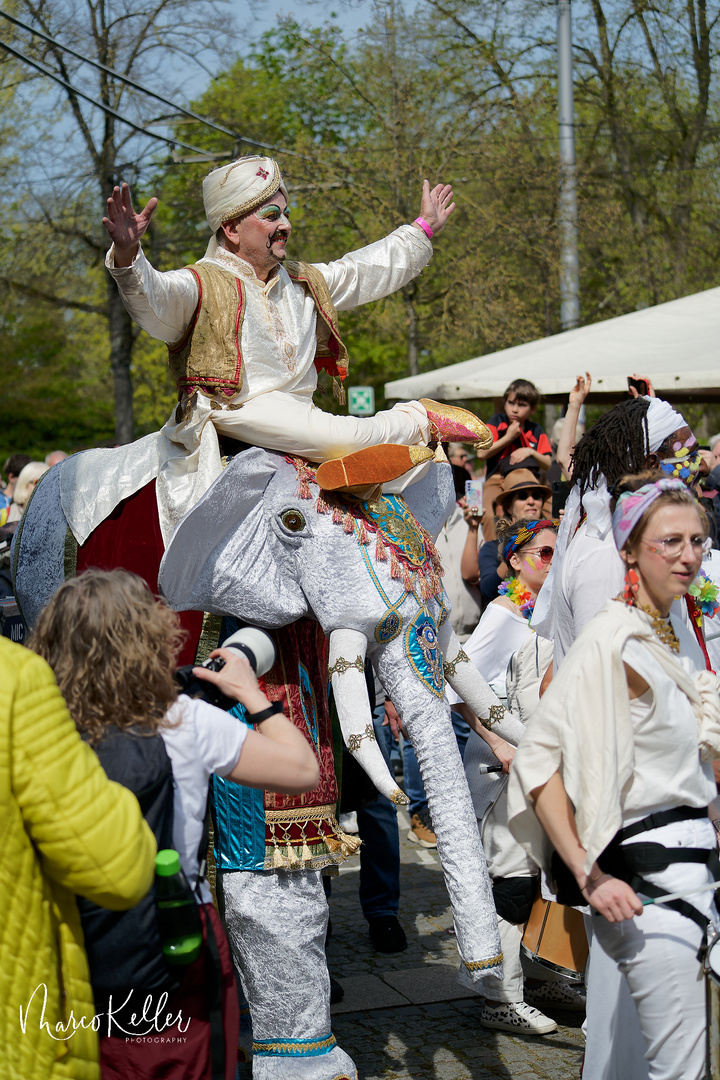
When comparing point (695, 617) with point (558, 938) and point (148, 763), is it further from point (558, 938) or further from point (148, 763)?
point (148, 763)

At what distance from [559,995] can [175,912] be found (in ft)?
8.32

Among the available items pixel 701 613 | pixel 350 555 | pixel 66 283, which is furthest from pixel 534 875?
pixel 66 283

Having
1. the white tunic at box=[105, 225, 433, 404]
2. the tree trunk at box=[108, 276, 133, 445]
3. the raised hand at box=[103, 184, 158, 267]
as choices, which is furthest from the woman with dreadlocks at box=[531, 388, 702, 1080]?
the tree trunk at box=[108, 276, 133, 445]

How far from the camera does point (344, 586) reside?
3.46m

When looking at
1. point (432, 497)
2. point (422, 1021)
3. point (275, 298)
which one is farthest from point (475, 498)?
point (422, 1021)

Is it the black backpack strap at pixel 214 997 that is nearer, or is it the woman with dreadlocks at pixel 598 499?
the black backpack strap at pixel 214 997

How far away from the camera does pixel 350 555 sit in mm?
3510

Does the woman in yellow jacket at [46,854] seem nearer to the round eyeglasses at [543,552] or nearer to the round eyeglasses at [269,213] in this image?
the round eyeglasses at [269,213]

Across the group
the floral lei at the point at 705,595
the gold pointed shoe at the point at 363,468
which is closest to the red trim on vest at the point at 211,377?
the gold pointed shoe at the point at 363,468

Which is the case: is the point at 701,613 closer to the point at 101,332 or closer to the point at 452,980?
the point at 452,980

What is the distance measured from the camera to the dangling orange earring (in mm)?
2809

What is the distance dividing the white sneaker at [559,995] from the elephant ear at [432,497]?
1.75 m

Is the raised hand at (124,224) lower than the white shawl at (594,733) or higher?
higher

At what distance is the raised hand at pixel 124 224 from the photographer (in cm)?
318
